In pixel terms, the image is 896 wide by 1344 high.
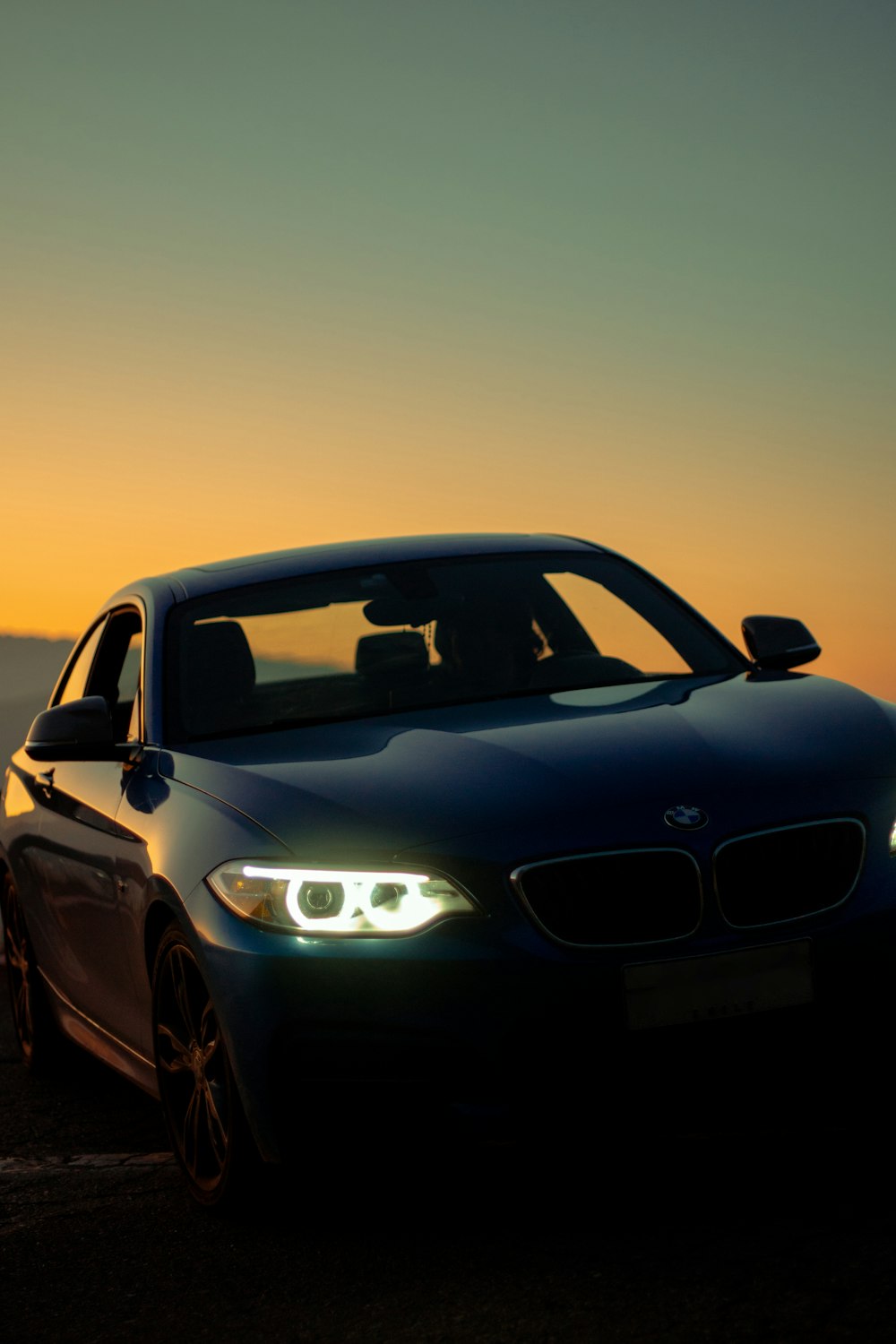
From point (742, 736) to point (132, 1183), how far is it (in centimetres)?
211

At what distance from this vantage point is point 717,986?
164 inches

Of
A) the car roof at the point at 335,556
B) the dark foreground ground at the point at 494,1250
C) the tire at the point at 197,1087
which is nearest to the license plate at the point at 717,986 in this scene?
the dark foreground ground at the point at 494,1250

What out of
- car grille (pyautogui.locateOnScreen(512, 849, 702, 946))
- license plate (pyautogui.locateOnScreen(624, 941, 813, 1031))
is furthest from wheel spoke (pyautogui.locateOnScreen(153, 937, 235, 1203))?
license plate (pyautogui.locateOnScreen(624, 941, 813, 1031))

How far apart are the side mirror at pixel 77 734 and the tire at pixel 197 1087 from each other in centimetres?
86

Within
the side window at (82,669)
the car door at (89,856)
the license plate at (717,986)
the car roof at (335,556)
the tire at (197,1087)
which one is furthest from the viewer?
the side window at (82,669)

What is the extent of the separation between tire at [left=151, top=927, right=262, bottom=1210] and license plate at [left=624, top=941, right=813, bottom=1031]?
99 centimetres

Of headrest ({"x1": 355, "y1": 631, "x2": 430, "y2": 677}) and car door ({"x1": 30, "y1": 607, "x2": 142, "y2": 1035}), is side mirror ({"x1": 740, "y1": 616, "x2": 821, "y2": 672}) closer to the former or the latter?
headrest ({"x1": 355, "y1": 631, "x2": 430, "y2": 677})

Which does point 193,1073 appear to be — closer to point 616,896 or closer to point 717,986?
point 616,896

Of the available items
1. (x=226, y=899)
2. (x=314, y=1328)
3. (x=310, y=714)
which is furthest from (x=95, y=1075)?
(x=314, y=1328)

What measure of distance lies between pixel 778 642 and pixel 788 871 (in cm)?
188

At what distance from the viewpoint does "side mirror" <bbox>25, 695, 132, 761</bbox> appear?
5.71 meters

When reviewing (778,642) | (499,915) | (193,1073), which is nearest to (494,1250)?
(499,915)

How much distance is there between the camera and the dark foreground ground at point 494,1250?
375cm

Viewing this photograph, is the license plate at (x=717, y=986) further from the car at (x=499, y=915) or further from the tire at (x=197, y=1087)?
the tire at (x=197, y=1087)
